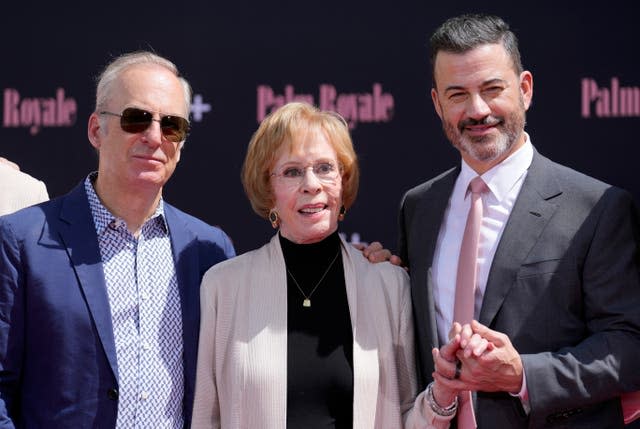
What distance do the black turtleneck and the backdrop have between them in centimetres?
167

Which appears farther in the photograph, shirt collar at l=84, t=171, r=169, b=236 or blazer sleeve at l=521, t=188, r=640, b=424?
shirt collar at l=84, t=171, r=169, b=236

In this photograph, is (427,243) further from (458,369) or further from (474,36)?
(474,36)

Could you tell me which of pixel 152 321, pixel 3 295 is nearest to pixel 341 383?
pixel 152 321

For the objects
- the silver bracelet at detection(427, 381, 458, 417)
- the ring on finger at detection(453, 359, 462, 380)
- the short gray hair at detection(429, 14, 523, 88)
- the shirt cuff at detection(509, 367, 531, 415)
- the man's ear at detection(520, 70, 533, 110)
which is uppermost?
the short gray hair at detection(429, 14, 523, 88)

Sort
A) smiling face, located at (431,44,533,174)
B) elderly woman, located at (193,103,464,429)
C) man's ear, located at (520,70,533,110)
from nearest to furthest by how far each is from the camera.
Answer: elderly woman, located at (193,103,464,429) < smiling face, located at (431,44,533,174) < man's ear, located at (520,70,533,110)

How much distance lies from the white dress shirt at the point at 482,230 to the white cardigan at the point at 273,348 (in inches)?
5.3

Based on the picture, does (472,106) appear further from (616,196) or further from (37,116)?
(37,116)

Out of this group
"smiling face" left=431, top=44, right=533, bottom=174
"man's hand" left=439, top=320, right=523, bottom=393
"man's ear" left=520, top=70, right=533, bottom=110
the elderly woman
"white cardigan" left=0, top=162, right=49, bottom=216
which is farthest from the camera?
"white cardigan" left=0, top=162, right=49, bottom=216

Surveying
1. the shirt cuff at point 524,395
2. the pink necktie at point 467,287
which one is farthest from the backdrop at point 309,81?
the shirt cuff at point 524,395

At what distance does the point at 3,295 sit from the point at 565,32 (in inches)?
114

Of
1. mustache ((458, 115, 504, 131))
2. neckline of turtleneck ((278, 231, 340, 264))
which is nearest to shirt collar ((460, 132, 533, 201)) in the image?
mustache ((458, 115, 504, 131))

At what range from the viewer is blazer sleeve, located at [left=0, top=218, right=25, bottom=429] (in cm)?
265

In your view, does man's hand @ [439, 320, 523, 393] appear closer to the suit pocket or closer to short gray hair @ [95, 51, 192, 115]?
the suit pocket

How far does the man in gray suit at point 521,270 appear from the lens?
2.55 meters
